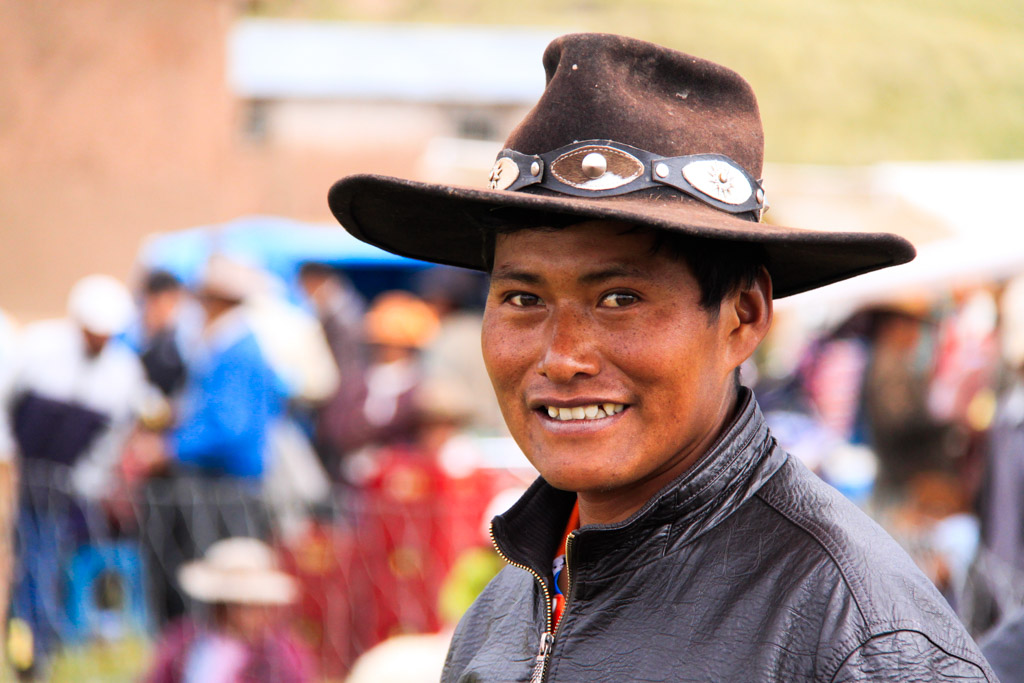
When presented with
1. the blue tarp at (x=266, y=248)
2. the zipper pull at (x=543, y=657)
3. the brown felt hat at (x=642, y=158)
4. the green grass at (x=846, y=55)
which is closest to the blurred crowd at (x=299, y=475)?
the blue tarp at (x=266, y=248)

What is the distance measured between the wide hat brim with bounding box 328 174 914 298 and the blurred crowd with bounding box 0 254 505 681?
370 cm

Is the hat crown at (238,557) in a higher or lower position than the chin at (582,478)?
lower

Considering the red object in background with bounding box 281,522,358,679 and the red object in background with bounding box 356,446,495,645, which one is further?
the red object in background with bounding box 281,522,358,679

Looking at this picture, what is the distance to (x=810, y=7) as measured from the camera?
9994 cm

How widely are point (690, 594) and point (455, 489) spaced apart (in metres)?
4.32

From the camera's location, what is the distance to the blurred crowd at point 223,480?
586 cm

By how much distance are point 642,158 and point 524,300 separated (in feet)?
0.96

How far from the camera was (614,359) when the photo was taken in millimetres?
1674

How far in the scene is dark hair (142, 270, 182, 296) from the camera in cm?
802

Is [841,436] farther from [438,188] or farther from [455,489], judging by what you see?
[438,188]

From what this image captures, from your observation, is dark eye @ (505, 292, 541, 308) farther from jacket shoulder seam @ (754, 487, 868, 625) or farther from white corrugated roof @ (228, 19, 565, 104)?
white corrugated roof @ (228, 19, 565, 104)

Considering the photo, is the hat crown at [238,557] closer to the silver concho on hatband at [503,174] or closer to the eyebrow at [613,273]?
the silver concho on hatband at [503,174]

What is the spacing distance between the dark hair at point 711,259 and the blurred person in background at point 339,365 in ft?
18.4

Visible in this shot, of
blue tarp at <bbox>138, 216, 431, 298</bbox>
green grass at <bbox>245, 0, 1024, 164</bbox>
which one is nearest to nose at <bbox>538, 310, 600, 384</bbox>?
blue tarp at <bbox>138, 216, 431, 298</bbox>
